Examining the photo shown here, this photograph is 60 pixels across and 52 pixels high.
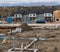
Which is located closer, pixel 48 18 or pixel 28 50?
pixel 28 50

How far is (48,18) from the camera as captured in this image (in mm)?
32656

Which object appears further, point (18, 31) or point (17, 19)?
point (17, 19)

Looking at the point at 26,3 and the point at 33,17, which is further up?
the point at 26,3

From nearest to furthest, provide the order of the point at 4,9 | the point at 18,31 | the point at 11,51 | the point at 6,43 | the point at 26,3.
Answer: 1. the point at 11,51
2. the point at 6,43
3. the point at 18,31
4. the point at 26,3
5. the point at 4,9

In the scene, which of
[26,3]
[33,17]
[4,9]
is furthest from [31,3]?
[4,9]

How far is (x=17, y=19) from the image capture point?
33.1 m

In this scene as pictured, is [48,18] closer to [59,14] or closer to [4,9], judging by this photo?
[59,14]

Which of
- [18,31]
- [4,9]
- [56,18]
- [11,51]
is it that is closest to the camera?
[11,51]

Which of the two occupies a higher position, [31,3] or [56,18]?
[31,3]

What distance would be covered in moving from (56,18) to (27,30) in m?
11.0

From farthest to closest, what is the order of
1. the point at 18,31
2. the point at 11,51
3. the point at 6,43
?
1. the point at 18,31
2. the point at 6,43
3. the point at 11,51

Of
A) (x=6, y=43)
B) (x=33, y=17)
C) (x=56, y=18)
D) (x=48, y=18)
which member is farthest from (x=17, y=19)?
(x=6, y=43)

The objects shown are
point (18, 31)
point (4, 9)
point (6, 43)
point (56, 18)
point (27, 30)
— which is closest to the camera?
point (6, 43)

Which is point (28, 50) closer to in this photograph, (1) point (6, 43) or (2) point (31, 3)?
(1) point (6, 43)
